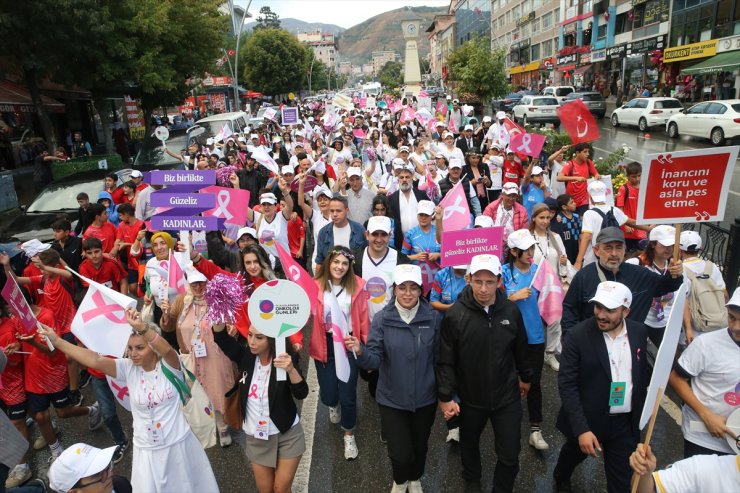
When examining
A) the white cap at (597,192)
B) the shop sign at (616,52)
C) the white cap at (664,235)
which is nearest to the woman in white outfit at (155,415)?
the white cap at (664,235)

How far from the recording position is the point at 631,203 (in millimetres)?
6332

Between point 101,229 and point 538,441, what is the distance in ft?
18.9

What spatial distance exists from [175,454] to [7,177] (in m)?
14.3

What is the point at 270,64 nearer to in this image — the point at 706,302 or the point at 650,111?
the point at 650,111

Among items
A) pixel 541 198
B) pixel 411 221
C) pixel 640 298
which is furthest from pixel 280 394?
pixel 541 198

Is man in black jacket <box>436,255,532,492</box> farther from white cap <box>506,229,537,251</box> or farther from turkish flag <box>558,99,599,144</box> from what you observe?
turkish flag <box>558,99,599,144</box>

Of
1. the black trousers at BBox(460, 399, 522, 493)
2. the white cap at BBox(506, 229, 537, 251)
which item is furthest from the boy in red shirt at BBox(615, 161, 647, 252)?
the black trousers at BBox(460, 399, 522, 493)

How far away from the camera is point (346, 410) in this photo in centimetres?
428

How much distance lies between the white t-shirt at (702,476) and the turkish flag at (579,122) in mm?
5933

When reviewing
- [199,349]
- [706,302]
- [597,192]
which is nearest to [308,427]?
[199,349]

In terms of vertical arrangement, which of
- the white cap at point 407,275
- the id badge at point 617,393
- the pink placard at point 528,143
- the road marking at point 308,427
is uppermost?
the pink placard at point 528,143

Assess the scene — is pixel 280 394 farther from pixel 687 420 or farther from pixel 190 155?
pixel 190 155

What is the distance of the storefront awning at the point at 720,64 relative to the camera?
2678 cm

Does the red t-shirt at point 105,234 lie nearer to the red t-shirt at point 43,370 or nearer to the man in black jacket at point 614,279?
the red t-shirt at point 43,370
